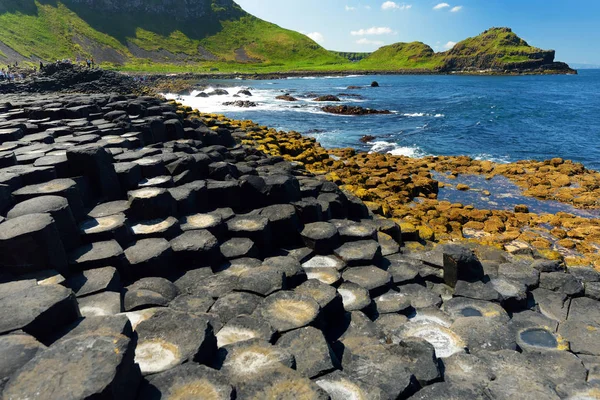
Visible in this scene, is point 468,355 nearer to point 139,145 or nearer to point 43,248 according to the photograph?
point 43,248

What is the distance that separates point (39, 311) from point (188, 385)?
1540 millimetres

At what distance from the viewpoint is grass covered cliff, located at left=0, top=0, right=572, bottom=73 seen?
3994 inches

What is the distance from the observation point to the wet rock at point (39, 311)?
3463 millimetres

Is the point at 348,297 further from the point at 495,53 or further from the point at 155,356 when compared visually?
the point at 495,53

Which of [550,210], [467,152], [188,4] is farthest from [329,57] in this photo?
[550,210]

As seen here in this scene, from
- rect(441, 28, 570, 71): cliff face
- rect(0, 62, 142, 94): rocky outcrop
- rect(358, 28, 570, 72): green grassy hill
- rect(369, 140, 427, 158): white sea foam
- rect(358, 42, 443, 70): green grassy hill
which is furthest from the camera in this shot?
rect(358, 42, 443, 70): green grassy hill

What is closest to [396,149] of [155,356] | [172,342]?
[172,342]

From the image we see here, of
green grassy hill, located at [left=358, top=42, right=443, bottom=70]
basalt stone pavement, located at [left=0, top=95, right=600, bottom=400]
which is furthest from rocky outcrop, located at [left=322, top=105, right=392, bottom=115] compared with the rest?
green grassy hill, located at [left=358, top=42, right=443, bottom=70]

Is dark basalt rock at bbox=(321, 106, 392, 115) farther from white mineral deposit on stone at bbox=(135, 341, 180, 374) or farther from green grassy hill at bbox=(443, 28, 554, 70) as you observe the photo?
green grassy hill at bbox=(443, 28, 554, 70)

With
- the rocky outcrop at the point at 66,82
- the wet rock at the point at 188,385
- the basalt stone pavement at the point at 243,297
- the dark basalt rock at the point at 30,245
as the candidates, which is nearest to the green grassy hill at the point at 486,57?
the rocky outcrop at the point at 66,82

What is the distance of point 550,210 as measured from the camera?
13.2 metres

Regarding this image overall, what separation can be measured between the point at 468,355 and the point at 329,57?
505ft

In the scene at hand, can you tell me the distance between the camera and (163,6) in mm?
143250

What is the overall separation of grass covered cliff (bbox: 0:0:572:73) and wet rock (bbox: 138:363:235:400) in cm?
9382
